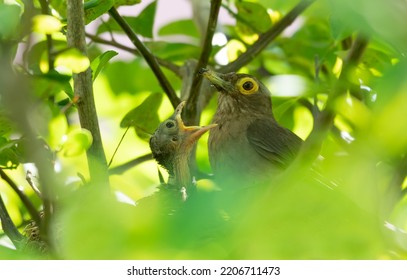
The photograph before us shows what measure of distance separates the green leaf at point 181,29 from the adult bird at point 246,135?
1.75 feet

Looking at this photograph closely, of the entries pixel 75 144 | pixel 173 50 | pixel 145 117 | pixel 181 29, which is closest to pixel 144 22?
pixel 173 50

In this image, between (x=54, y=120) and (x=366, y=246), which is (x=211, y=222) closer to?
(x=366, y=246)

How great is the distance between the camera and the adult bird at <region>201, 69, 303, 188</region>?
178 inches

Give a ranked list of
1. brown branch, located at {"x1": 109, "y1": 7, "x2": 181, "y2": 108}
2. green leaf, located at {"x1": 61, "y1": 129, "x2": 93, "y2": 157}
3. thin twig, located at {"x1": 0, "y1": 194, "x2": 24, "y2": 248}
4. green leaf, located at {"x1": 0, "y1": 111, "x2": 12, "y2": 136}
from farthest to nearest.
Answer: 1. brown branch, located at {"x1": 109, "y1": 7, "x2": 181, "y2": 108}
2. thin twig, located at {"x1": 0, "y1": 194, "x2": 24, "y2": 248}
3. green leaf, located at {"x1": 0, "y1": 111, "x2": 12, "y2": 136}
4. green leaf, located at {"x1": 61, "y1": 129, "x2": 93, "y2": 157}

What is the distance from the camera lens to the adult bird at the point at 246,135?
452 cm

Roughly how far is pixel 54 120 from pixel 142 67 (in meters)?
2.72

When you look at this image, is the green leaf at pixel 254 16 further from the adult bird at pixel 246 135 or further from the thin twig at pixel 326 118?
the thin twig at pixel 326 118

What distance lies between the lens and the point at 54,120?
76.4 inches

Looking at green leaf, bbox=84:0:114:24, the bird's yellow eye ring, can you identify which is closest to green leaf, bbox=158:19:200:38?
the bird's yellow eye ring

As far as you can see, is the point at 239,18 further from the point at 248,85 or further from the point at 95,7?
the point at 95,7

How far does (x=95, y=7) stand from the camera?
Answer: 2.63m

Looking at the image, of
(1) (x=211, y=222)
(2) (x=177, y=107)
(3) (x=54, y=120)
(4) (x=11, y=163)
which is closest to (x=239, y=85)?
(2) (x=177, y=107)

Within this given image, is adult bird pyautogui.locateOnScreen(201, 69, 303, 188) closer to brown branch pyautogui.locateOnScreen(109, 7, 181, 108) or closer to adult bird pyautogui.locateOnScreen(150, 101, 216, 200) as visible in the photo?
adult bird pyautogui.locateOnScreen(150, 101, 216, 200)

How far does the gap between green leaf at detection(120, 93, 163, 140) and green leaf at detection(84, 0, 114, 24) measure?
90 centimetres
